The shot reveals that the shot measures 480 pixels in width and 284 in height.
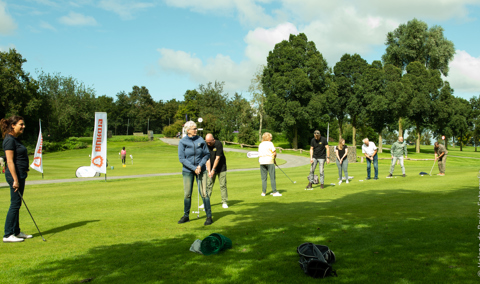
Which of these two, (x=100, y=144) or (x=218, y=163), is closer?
(x=218, y=163)

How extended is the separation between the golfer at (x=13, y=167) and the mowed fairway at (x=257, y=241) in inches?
13.4

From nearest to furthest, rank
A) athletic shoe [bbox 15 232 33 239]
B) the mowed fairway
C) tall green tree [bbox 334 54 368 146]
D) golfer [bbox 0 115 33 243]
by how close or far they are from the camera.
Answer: the mowed fairway < golfer [bbox 0 115 33 243] < athletic shoe [bbox 15 232 33 239] < tall green tree [bbox 334 54 368 146]

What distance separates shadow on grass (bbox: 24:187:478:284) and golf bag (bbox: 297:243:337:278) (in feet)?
0.38

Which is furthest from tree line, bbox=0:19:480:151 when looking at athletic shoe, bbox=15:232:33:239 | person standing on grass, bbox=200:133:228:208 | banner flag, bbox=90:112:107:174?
athletic shoe, bbox=15:232:33:239

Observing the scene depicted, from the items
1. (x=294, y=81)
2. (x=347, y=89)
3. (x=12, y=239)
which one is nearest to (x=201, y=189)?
(x=12, y=239)

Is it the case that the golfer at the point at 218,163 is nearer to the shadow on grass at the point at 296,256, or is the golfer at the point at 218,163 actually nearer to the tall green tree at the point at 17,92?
the shadow on grass at the point at 296,256

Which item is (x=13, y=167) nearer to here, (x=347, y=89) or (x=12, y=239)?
(x=12, y=239)

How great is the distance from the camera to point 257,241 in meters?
6.36

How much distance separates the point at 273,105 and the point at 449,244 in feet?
170

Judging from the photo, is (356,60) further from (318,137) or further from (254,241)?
(254,241)

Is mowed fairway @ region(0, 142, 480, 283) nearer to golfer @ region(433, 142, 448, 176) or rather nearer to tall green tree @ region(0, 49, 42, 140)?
golfer @ region(433, 142, 448, 176)

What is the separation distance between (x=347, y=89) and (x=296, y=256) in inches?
2235

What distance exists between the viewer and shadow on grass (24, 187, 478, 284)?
15.2ft

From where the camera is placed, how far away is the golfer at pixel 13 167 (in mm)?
Answer: 6801
